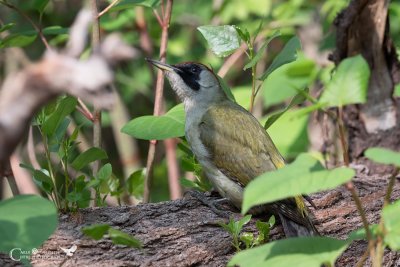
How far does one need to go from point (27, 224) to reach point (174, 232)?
3.62ft

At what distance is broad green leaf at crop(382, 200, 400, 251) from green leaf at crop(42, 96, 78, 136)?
1.45m

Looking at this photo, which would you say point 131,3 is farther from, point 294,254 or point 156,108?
point 294,254

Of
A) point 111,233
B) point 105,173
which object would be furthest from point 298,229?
point 111,233

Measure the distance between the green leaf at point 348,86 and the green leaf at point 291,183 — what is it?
26 centimetres

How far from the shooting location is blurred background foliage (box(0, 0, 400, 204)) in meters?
5.14

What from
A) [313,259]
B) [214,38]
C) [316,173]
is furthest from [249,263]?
[214,38]

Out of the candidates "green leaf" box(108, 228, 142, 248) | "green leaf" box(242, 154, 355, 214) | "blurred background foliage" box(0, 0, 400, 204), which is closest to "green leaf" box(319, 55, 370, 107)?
"green leaf" box(242, 154, 355, 214)

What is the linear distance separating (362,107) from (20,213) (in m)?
3.09

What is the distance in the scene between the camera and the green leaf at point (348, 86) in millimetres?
2174

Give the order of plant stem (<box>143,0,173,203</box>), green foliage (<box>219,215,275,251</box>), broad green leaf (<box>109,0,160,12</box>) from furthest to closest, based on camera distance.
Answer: plant stem (<box>143,0,173,203</box>) < broad green leaf (<box>109,0,160,12</box>) < green foliage (<box>219,215,275,251</box>)

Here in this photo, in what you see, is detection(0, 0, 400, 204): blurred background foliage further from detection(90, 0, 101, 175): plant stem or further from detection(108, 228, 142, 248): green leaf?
detection(108, 228, 142, 248): green leaf

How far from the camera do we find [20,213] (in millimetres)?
2086

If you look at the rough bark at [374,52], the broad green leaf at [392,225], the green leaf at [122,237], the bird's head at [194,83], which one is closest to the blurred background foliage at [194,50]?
the rough bark at [374,52]

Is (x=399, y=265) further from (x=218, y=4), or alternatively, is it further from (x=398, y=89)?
(x=218, y=4)
